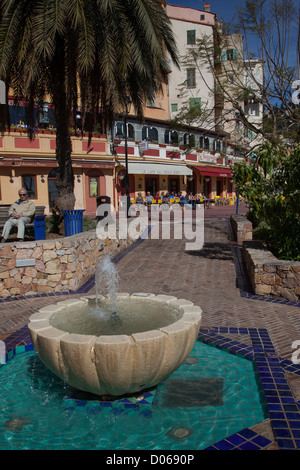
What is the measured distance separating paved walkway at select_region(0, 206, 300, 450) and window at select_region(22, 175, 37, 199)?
39.2 feet

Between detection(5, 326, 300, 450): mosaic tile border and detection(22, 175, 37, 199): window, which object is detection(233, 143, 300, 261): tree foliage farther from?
detection(22, 175, 37, 199): window

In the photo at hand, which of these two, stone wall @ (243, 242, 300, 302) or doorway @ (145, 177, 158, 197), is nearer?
stone wall @ (243, 242, 300, 302)

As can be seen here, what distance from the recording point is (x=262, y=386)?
11.9ft

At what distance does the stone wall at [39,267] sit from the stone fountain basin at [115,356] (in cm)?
383

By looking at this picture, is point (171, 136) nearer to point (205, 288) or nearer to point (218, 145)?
point (218, 145)

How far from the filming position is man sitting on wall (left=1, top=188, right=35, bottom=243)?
27.7ft

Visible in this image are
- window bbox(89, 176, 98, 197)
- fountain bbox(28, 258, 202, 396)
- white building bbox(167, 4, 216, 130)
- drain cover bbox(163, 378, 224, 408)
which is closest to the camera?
fountain bbox(28, 258, 202, 396)

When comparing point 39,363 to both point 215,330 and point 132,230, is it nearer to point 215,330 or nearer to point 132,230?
Answer: point 215,330

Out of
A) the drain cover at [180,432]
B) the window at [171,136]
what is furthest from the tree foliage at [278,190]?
the window at [171,136]

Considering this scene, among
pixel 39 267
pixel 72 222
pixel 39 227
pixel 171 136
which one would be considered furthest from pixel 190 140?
pixel 39 267

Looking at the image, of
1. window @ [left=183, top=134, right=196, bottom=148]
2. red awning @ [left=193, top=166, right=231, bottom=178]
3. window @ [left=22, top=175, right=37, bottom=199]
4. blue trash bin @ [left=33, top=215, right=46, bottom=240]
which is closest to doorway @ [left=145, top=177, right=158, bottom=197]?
window @ [left=183, top=134, right=196, bottom=148]

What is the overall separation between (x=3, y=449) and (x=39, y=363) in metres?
1.51

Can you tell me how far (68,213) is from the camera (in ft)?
32.9

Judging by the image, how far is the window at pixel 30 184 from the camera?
21969 mm
